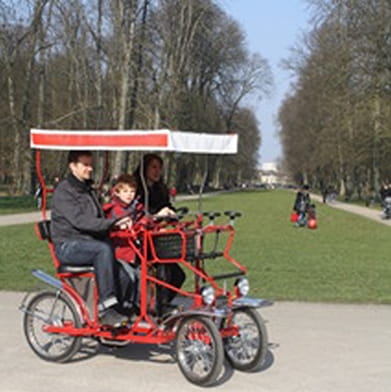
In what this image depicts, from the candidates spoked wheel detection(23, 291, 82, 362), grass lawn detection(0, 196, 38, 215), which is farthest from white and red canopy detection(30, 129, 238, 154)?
grass lawn detection(0, 196, 38, 215)

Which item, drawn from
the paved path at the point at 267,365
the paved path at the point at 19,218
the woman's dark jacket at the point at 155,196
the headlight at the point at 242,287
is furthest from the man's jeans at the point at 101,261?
the paved path at the point at 19,218

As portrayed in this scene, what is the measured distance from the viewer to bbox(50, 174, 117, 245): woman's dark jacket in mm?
5855

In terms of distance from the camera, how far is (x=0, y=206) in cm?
3322

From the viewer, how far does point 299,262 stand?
13.4m

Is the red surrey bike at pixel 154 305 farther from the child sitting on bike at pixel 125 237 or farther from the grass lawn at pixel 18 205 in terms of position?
the grass lawn at pixel 18 205

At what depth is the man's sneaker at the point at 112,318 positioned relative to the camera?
586 cm

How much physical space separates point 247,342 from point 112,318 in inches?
45.3

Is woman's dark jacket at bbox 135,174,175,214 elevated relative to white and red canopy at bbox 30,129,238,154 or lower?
lower

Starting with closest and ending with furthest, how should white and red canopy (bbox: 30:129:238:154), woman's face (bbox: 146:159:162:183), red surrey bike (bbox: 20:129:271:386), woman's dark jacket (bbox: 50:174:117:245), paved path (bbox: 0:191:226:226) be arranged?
red surrey bike (bbox: 20:129:271:386) < white and red canopy (bbox: 30:129:238:154) < woman's dark jacket (bbox: 50:174:117:245) < woman's face (bbox: 146:159:162:183) < paved path (bbox: 0:191:226:226)

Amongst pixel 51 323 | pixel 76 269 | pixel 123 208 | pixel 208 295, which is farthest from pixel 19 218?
pixel 208 295

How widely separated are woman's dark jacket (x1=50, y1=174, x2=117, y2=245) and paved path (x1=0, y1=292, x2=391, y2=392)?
110 cm

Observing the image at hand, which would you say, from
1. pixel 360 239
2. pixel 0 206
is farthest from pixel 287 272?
pixel 0 206

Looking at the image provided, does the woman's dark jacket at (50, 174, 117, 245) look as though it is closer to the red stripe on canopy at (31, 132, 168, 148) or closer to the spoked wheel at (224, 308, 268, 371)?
the red stripe on canopy at (31, 132, 168, 148)

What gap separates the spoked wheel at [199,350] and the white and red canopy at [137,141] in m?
1.44
